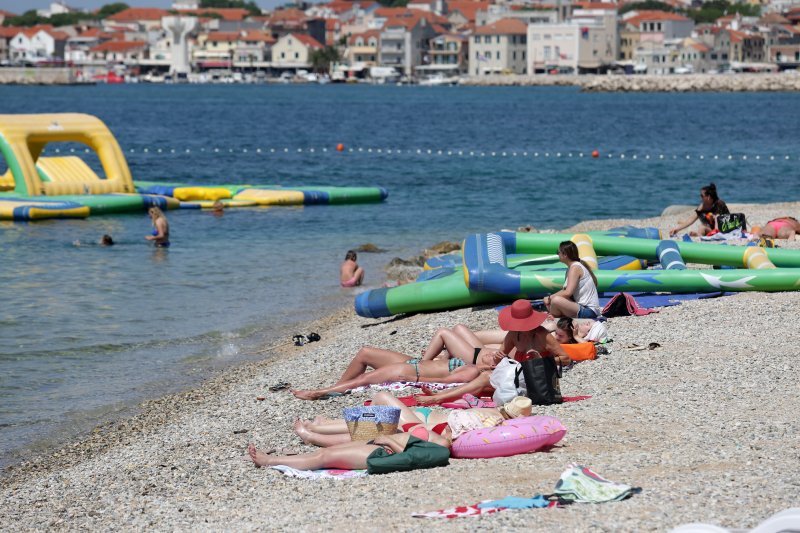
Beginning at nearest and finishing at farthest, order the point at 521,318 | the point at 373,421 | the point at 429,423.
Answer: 1. the point at 373,421
2. the point at 429,423
3. the point at 521,318

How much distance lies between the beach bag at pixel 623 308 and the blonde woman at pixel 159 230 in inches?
399

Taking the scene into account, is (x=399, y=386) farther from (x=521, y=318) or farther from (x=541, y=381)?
(x=541, y=381)

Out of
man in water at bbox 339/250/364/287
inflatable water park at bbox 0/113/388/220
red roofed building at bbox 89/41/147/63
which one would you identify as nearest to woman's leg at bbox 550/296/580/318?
man in water at bbox 339/250/364/287

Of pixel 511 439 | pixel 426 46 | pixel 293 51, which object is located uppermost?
pixel 426 46

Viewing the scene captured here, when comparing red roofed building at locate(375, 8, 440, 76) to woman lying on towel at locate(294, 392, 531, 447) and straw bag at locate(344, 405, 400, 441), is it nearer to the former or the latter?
woman lying on towel at locate(294, 392, 531, 447)

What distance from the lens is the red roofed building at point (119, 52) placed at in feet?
587

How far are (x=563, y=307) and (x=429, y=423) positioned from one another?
348 centimetres

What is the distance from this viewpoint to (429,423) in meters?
8.40

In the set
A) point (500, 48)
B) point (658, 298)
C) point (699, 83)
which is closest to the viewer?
point (658, 298)

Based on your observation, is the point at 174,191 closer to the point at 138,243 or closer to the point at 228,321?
the point at 138,243

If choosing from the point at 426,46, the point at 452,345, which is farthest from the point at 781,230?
the point at 426,46

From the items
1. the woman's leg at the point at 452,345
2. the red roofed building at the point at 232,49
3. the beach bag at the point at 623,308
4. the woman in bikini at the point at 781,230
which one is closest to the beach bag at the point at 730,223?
the woman in bikini at the point at 781,230

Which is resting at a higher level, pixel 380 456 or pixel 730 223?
pixel 730 223

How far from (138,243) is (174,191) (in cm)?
553
